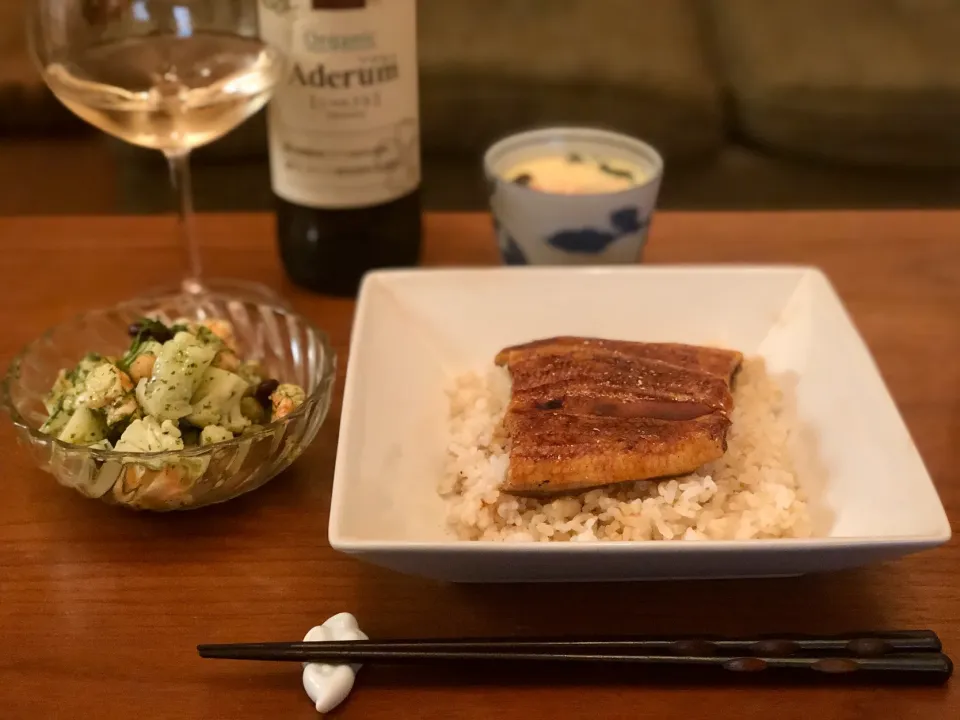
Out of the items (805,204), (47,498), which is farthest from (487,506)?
(805,204)

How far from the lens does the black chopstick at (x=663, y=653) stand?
1.63 feet

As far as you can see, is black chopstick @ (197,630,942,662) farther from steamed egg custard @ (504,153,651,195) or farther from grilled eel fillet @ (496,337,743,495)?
steamed egg custard @ (504,153,651,195)

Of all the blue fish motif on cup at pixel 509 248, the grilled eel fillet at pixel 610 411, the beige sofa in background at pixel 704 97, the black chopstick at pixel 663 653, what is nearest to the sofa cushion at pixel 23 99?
the beige sofa in background at pixel 704 97

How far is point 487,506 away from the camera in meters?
0.60

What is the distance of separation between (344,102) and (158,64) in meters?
0.19

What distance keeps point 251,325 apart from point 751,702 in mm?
477

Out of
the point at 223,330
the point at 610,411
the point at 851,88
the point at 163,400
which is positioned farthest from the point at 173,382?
the point at 851,88

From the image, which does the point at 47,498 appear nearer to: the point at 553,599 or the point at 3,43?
the point at 553,599

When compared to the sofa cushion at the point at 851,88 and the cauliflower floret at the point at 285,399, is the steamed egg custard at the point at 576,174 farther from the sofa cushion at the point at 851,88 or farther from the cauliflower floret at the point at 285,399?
the sofa cushion at the point at 851,88

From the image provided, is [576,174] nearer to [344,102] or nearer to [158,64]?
[344,102]

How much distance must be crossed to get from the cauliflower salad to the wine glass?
10.7 inches

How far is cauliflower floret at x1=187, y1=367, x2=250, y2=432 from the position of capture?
0.61 metres

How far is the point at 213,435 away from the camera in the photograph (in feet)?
1.96

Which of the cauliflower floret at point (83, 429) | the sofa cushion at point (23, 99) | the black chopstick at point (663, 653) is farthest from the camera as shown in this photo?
the sofa cushion at point (23, 99)
